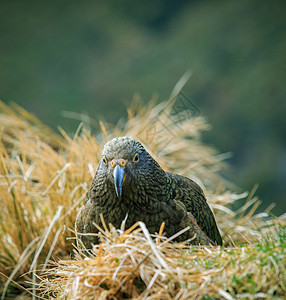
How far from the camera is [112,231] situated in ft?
4.70

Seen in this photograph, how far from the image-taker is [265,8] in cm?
559

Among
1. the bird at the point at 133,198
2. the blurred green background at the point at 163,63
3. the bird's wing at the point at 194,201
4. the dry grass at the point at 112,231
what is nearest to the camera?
the dry grass at the point at 112,231

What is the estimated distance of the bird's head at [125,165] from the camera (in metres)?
1.66

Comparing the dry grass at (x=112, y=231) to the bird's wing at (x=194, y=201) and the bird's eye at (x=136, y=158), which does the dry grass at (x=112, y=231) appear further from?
the bird's eye at (x=136, y=158)

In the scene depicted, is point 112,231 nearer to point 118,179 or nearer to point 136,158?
point 118,179

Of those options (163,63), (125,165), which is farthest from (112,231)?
(163,63)

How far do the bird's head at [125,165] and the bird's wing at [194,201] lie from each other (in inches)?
8.4

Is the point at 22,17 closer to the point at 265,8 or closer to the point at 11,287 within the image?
the point at 265,8

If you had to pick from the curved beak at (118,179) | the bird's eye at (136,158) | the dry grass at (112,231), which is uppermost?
the bird's eye at (136,158)

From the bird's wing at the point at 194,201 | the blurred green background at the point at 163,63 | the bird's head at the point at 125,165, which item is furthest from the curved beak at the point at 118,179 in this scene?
the blurred green background at the point at 163,63

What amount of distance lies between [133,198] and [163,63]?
4553 mm

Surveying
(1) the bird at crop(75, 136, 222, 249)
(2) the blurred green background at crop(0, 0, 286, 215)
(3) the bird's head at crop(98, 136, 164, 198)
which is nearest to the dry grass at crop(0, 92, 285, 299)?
(1) the bird at crop(75, 136, 222, 249)

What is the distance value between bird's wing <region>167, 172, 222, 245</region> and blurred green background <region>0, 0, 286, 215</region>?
10.1 ft

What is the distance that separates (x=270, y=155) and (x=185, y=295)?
15.0ft
